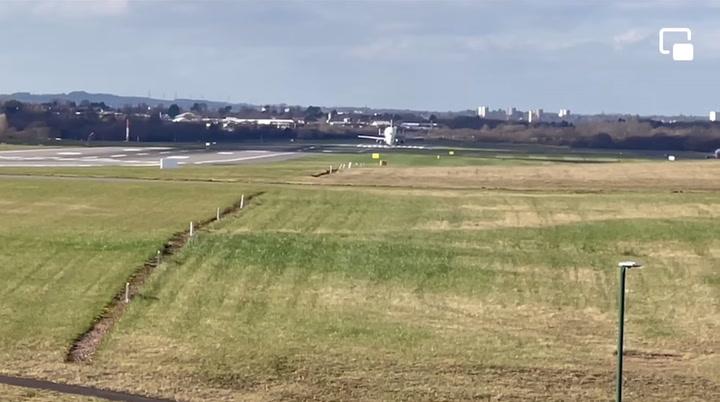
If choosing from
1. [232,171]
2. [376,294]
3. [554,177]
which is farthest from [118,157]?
[376,294]

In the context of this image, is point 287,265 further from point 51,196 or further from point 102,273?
point 51,196

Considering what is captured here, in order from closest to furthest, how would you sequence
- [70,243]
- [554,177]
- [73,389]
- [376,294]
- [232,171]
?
[73,389], [376,294], [70,243], [554,177], [232,171]

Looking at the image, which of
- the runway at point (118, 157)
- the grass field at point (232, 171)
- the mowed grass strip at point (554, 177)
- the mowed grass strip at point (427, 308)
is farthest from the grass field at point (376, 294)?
the runway at point (118, 157)

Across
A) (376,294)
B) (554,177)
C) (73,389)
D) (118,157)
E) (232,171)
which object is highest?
(118,157)

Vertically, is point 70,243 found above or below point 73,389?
above

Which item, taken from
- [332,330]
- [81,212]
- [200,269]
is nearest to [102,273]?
[200,269]

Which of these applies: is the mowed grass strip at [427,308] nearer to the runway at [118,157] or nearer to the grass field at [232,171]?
the grass field at [232,171]

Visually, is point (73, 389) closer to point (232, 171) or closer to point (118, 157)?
point (232, 171)
